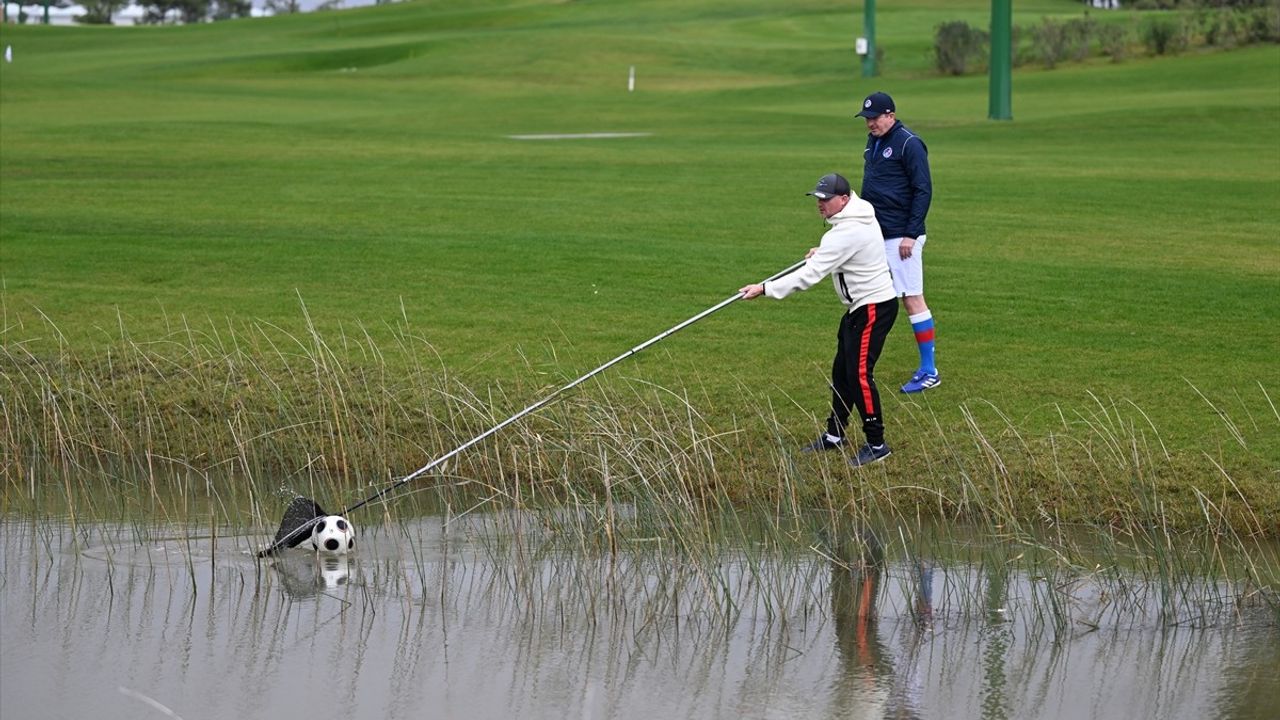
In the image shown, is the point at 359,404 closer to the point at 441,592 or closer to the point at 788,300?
the point at 441,592

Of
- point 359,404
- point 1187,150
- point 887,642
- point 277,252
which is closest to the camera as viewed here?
point 887,642

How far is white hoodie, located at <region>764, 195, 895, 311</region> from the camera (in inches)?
400

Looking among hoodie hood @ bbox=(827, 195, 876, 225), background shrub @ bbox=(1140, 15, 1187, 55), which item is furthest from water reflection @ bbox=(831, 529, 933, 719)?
background shrub @ bbox=(1140, 15, 1187, 55)

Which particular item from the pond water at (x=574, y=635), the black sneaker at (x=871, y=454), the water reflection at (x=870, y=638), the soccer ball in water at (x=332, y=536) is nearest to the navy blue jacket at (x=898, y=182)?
the black sneaker at (x=871, y=454)

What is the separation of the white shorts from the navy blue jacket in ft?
0.21

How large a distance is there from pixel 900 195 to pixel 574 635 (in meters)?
4.63

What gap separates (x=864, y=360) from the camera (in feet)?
34.2

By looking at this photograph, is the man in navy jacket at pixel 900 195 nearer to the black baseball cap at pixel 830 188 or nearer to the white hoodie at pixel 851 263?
the white hoodie at pixel 851 263

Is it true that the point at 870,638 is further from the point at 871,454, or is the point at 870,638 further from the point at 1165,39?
the point at 1165,39

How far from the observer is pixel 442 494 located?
1034 centimetres

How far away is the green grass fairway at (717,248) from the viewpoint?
38.2 feet

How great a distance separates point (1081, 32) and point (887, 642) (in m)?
43.0

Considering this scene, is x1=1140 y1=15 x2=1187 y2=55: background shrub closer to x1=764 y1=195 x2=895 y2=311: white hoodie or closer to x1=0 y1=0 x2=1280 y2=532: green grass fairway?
x1=0 y1=0 x2=1280 y2=532: green grass fairway

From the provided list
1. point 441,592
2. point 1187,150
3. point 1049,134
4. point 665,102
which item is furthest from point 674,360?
point 665,102
